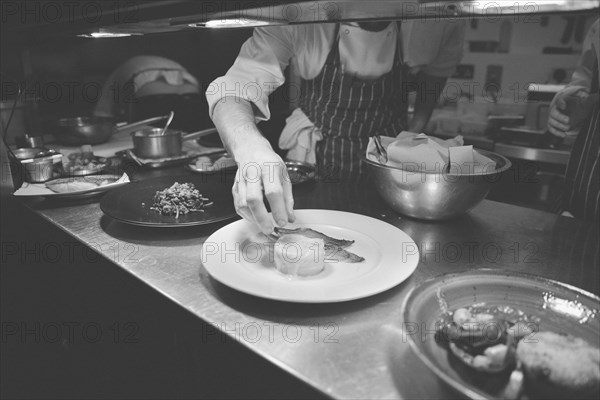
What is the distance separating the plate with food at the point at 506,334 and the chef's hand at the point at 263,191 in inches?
17.8

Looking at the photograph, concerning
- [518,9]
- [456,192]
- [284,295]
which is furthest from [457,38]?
[284,295]

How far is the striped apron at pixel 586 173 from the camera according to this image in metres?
2.00

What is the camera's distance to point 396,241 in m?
1.25

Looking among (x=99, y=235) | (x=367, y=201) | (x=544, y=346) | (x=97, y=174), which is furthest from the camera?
(x=97, y=174)

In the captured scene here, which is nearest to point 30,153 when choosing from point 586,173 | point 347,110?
point 347,110

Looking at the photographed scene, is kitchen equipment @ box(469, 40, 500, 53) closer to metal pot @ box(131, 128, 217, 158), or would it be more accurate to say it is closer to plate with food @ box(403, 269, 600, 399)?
metal pot @ box(131, 128, 217, 158)

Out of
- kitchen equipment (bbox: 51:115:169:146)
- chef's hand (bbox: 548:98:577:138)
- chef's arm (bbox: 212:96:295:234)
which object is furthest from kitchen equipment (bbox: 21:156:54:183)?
chef's hand (bbox: 548:98:577:138)

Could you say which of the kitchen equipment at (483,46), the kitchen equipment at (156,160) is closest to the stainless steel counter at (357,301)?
the kitchen equipment at (156,160)

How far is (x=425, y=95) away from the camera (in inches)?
102

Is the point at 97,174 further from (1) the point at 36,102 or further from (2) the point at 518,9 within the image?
(2) the point at 518,9

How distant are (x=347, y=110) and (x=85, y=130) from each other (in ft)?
4.94

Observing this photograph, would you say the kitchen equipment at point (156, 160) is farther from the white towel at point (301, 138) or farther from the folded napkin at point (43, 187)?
the white towel at point (301, 138)

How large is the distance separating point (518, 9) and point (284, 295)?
0.68m

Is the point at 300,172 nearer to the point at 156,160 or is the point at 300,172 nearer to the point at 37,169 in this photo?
the point at 156,160
